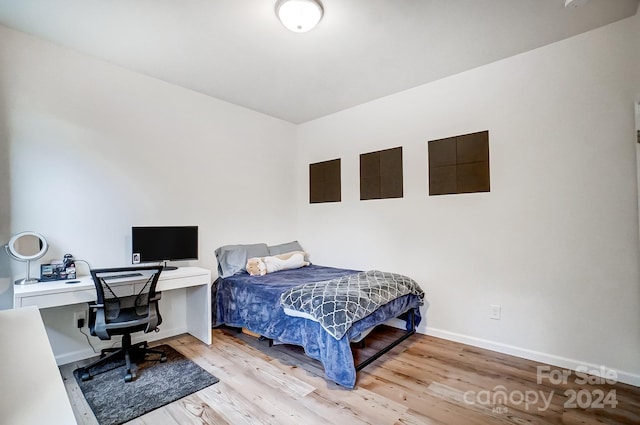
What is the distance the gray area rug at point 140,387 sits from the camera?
1.95 metres

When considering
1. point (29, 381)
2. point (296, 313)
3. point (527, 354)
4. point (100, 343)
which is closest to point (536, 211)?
point (527, 354)

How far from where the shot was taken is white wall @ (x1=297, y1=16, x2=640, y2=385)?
2.28m

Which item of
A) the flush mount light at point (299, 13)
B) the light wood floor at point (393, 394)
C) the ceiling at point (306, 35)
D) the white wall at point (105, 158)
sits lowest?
the light wood floor at point (393, 394)

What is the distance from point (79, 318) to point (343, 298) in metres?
2.29

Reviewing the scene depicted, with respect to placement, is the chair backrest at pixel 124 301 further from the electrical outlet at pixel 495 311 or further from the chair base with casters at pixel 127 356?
the electrical outlet at pixel 495 311

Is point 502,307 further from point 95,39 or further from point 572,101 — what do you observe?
point 95,39

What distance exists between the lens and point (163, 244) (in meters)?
2.99

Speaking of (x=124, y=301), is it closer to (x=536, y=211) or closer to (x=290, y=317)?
(x=290, y=317)

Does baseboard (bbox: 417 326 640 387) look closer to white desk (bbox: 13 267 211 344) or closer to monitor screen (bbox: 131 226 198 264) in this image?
white desk (bbox: 13 267 211 344)

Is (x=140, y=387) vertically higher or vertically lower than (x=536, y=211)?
lower

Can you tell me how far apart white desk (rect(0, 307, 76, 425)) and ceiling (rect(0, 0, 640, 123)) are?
2.07 metres

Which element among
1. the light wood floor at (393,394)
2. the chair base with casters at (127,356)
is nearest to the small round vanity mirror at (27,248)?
the chair base with casters at (127,356)

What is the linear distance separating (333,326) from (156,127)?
8.63 feet

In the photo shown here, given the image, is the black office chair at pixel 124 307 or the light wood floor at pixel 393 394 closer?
the light wood floor at pixel 393 394
